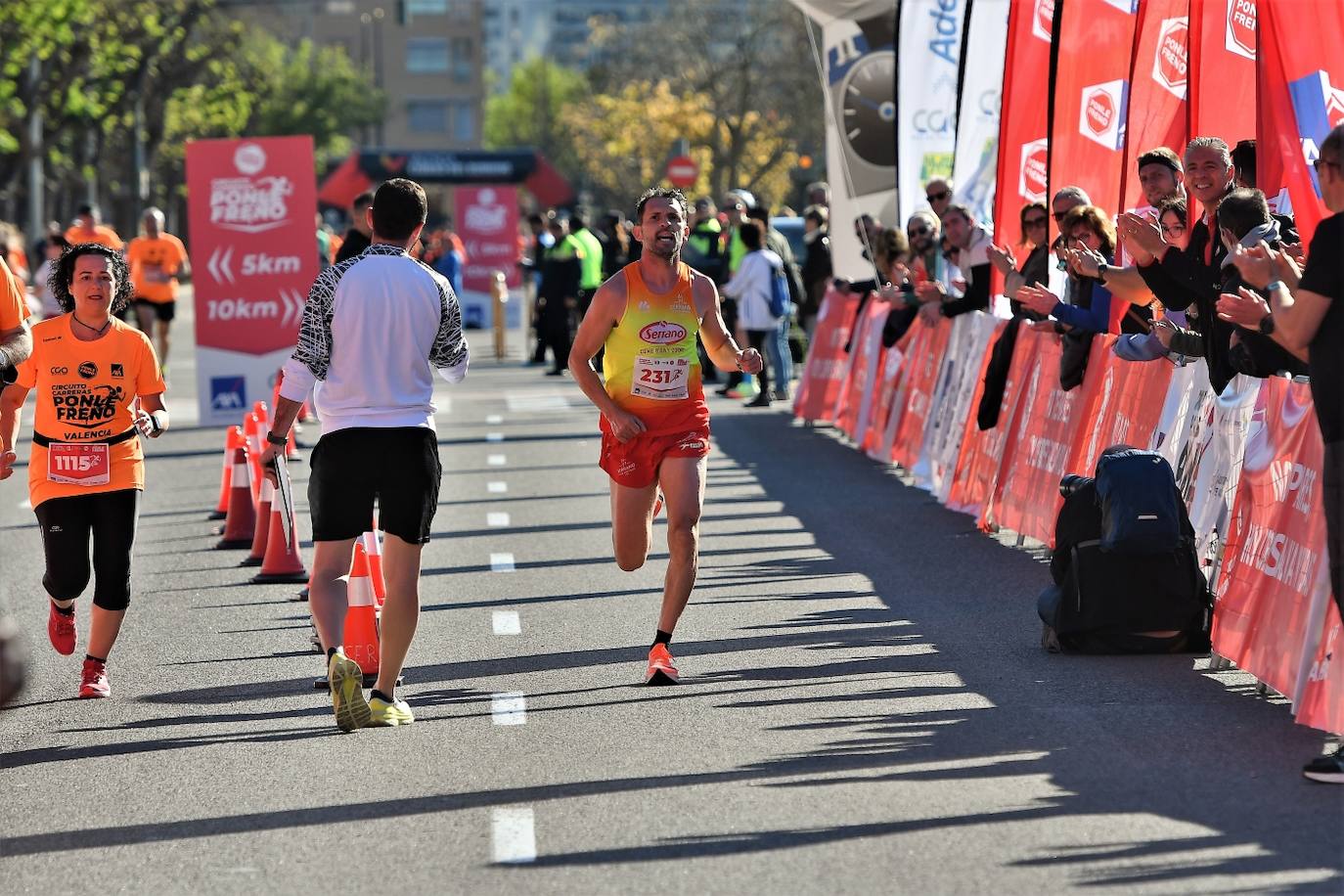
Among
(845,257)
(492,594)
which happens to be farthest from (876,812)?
(845,257)

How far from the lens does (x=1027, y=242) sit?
44.4ft

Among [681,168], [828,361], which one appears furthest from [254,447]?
[681,168]

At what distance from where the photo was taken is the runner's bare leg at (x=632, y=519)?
877 cm

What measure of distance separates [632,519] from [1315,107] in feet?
10.8

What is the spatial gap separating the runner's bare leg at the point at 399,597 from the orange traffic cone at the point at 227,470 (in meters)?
4.89

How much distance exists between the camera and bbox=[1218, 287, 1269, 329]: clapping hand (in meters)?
7.12

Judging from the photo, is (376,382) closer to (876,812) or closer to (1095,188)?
(876,812)

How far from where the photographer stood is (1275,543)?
27.1ft

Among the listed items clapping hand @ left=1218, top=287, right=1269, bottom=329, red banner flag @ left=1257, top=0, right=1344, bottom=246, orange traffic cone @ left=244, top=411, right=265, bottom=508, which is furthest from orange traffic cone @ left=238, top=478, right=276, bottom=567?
clapping hand @ left=1218, top=287, right=1269, bottom=329

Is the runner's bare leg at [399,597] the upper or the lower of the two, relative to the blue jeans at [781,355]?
upper

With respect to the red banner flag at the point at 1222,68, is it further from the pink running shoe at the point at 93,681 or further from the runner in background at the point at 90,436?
the pink running shoe at the point at 93,681

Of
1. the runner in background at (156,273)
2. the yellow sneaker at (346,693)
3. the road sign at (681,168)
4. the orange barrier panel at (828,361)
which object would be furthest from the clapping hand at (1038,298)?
the road sign at (681,168)

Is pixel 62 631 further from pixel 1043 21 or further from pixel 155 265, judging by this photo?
pixel 155 265

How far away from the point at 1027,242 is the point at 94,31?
1587 inches
